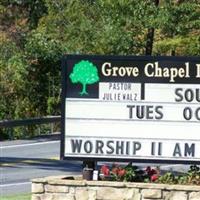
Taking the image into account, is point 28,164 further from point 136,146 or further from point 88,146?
point 136,146

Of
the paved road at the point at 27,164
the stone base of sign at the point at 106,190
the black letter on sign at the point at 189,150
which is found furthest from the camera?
the paved road at the point at 27,164

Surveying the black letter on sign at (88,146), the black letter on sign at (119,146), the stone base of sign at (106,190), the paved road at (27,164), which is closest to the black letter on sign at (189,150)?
the stone base of sign at (106,190)

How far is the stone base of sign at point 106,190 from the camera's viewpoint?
11047 millimetres

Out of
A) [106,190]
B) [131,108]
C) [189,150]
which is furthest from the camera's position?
[131,108]

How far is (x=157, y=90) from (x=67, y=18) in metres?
23.1

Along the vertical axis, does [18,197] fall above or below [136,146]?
below

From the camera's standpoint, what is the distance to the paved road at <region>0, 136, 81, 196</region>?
18.3m

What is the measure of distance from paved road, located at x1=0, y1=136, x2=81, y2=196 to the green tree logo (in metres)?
5.47

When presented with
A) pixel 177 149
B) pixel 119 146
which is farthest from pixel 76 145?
pixel 177 149

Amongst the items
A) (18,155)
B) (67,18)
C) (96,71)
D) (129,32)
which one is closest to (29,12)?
(67,18)

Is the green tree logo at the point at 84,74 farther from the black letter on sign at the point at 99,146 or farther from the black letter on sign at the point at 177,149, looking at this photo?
the black letter on sign at the point at 177,149

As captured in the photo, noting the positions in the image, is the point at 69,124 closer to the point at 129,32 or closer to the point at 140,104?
the point at 140,104

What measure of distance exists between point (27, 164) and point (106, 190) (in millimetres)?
10501

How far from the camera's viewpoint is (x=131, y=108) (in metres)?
11.6
